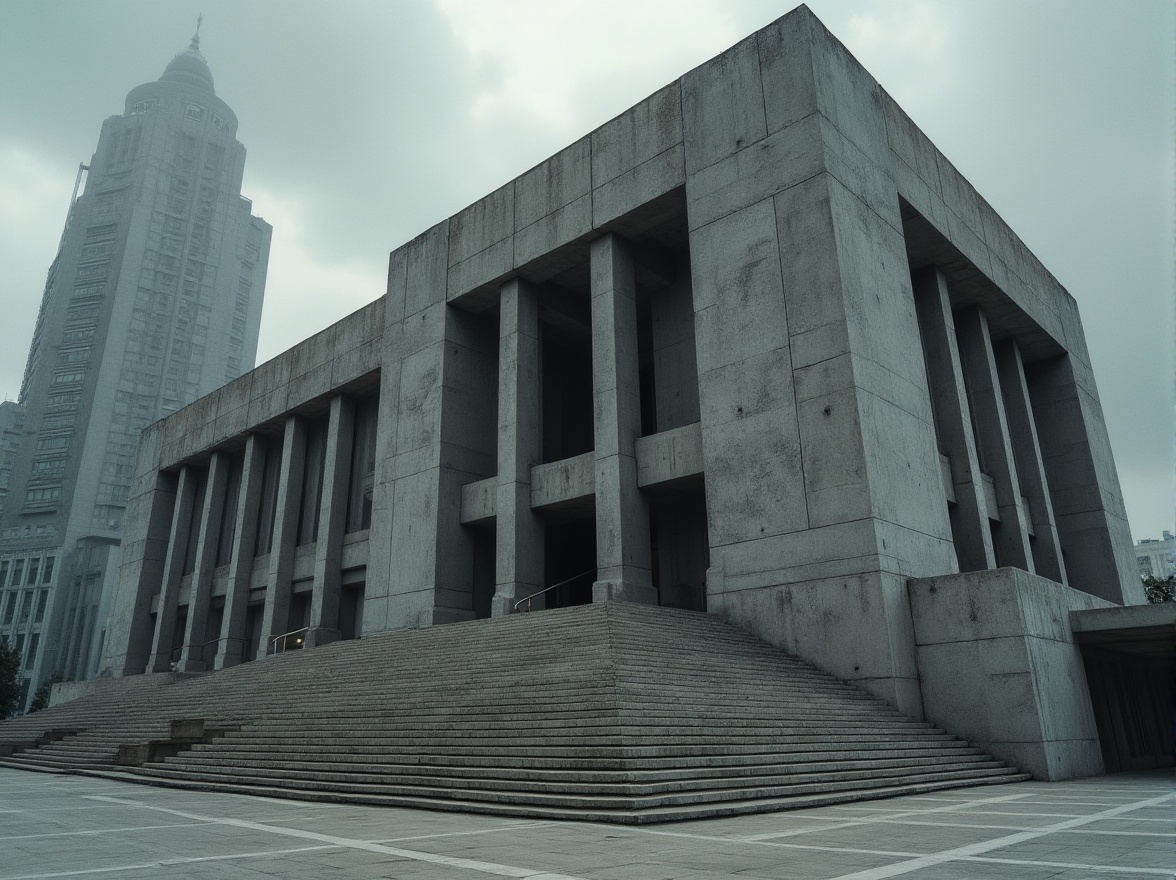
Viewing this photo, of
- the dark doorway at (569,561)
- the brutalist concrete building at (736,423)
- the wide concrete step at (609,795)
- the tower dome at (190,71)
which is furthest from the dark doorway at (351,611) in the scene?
the tower dome at (190,71)

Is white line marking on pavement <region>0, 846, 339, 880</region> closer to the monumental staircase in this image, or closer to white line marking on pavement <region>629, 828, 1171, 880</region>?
the monumental staircase

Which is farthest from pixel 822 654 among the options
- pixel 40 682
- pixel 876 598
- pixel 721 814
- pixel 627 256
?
pixel 40 682

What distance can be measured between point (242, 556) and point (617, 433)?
20367 millimetres

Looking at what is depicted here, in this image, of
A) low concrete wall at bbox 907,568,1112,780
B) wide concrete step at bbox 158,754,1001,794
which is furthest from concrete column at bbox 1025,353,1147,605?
wide concrete step at bbox 158,754,1001,794

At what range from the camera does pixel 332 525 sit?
3003cm

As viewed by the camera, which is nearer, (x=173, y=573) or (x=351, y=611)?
(x=351, y=611)

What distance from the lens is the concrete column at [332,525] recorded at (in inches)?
1141

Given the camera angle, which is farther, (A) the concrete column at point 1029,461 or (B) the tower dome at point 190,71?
(B) the tower dome at point 190,71

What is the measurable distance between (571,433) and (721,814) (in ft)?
72.2

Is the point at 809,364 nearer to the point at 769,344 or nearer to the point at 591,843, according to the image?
the point at 769,344

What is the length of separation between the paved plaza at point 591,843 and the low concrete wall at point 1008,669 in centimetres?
431

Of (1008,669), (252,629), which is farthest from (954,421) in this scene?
(252,629)

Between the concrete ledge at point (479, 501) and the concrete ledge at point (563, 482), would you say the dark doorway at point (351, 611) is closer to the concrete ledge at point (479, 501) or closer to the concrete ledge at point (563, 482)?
the concrete ledge at point (479, 501)

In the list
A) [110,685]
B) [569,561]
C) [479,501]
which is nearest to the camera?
[479,501]
